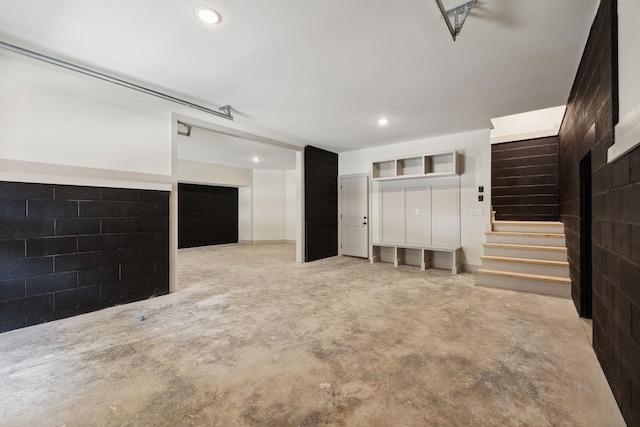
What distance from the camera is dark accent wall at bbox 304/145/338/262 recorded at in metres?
6.17

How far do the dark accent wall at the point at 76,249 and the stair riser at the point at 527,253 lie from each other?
4922 mm

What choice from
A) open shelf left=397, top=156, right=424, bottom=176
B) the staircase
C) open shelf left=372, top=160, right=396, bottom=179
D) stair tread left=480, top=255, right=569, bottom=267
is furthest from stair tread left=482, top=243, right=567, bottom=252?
open shelf left=372, top=160, right=396, bottom=179

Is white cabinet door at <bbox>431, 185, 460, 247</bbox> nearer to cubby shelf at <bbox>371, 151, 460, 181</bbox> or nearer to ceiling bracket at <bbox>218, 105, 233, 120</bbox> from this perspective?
cubby shelf at <bbox>371, 151, 460, 181</bbox>

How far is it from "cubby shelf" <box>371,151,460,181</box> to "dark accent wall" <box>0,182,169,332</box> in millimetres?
4282

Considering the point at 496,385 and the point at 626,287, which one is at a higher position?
the point at 626,287

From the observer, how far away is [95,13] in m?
2.10

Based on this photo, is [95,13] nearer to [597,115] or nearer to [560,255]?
[597,115]

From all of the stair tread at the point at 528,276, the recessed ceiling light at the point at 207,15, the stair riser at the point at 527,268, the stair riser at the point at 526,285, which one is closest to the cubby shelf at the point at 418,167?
the stair riser at the point at 527,268

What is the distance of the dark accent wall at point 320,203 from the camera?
6172 mm

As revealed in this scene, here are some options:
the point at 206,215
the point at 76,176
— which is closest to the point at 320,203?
the point at 76,176

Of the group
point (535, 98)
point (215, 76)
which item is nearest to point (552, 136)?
point (535, 98)

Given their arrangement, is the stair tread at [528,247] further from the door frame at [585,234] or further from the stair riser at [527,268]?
the door frame at [585,234]

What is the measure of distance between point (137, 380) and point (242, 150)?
18.3 feet

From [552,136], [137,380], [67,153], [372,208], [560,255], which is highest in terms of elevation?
[552,136]
